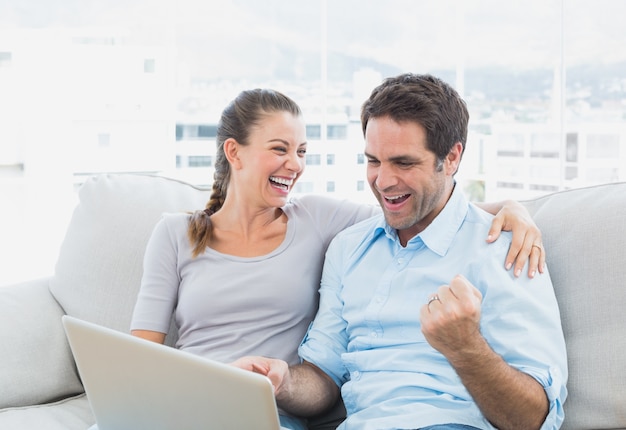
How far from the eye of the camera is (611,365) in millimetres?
1532

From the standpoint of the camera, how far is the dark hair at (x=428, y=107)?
1.59 metres

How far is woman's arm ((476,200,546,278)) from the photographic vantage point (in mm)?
1481

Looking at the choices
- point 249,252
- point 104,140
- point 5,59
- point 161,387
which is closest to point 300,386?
point 249,252

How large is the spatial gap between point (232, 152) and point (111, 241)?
1.41 ft

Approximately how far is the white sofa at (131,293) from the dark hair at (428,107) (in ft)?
0.96

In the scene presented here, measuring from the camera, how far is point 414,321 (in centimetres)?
157

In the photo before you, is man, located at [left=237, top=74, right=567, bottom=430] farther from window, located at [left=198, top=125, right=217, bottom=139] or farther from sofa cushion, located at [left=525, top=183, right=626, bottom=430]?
window, located at [left=198, top=125, right=217, bottom=139]

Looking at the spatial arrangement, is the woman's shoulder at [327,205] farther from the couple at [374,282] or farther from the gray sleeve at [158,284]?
the gray sleeve at [158,284]

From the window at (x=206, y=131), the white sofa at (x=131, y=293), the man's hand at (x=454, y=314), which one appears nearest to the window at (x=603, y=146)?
the window at (x=206, y=131)

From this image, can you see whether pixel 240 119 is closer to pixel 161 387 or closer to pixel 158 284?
pixel 158 284

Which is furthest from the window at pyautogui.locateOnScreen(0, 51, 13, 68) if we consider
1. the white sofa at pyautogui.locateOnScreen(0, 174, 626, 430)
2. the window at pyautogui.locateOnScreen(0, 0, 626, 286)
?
the white sofa at pyautogui.locateOnScreen(0, 174, 626, 430)

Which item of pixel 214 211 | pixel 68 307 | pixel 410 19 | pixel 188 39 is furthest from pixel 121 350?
pixel 410 19

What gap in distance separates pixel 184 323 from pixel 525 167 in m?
3.15

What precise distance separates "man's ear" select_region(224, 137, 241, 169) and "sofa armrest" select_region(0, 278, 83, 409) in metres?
0.64
